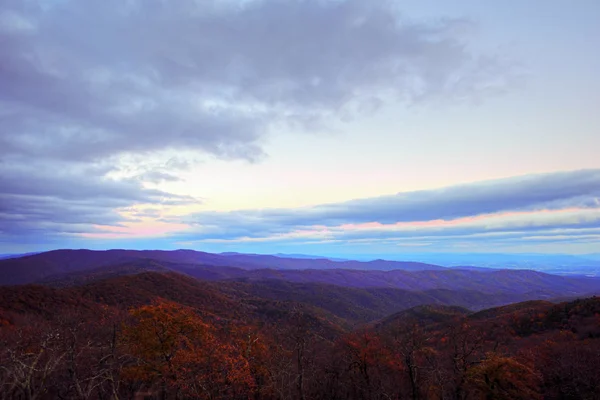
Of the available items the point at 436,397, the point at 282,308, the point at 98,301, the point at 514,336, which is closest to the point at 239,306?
the point at 282,308

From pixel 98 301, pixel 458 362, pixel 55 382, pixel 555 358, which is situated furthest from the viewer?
pixel 98 301

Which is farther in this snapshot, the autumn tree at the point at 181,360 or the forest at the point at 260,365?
the autumn tree at the point at 181,360

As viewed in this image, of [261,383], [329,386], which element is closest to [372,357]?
[329,386]

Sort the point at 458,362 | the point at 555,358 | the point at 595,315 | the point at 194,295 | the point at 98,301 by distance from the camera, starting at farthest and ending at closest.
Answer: the point at 194,295
the point at 98,301
the point at 595,315
the point at 555,358
the point at 458,362

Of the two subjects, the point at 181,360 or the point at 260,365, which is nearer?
the point at 181,360

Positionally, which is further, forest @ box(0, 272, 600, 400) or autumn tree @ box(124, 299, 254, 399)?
autumn tree @ box(124, 299, 254, 399)

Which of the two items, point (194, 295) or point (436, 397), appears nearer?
point (436, 397)

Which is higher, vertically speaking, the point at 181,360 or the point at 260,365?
the point at 181,360

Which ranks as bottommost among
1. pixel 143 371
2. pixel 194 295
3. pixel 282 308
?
pixel 282 308

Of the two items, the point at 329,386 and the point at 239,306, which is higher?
the point at 329,386

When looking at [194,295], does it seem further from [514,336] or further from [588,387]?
[588,387]
